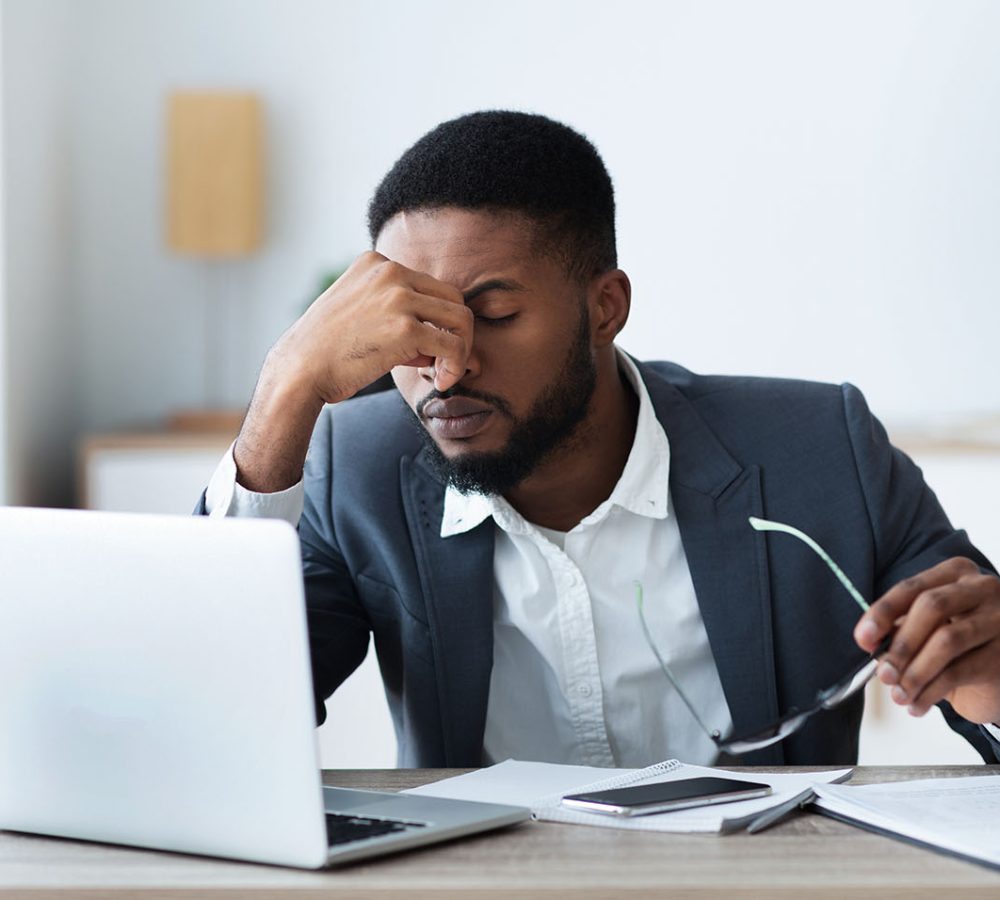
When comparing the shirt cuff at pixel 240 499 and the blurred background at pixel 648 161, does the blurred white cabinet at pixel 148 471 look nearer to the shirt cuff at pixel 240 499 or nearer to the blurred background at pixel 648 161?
the blurred background at pixel 648 161

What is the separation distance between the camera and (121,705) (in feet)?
3.27

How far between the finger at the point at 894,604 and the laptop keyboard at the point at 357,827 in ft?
1.23

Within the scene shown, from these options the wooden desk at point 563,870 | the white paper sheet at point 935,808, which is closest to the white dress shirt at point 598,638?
the white paper sheet at point 935,808

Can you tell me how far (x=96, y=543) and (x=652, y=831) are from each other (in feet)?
1.50

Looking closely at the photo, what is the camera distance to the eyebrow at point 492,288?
4.90 feet

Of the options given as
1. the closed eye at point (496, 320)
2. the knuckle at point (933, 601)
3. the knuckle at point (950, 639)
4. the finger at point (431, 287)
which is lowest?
the knuckle at point (950, 639)

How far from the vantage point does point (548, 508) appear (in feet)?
5.49

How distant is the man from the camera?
1.51 m

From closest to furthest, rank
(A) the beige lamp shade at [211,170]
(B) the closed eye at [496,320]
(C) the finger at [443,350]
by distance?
(C) the finger at [443,350]
(B) the closed eye at [496,320]
(A) the beige lamp shade at [211,170]

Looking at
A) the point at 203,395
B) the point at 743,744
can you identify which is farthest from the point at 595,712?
the point at 203,395

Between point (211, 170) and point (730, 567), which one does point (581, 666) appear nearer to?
point (730, 567)

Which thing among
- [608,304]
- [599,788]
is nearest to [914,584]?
[599,788]

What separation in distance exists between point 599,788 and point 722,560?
1.53ft

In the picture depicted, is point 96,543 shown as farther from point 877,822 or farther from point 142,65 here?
point 142,65
